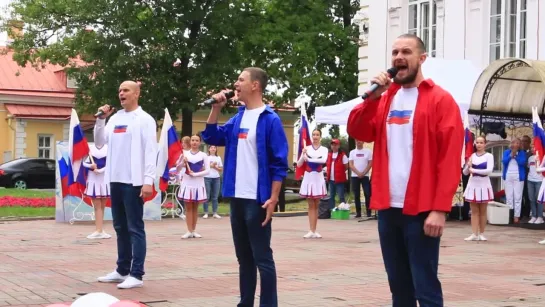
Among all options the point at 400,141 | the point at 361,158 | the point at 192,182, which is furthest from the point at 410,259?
the point at 361,158

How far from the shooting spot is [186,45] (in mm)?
38344

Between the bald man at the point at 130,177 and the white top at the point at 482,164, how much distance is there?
8445 millimetres

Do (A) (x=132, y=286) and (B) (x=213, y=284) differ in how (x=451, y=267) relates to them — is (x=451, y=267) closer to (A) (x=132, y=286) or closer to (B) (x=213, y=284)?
(B) (x=213, y=284)

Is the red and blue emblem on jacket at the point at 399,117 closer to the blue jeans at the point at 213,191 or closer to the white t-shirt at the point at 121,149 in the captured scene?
the white t-shirt at the point at 121,149

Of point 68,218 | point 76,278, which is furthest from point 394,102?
point 68,218

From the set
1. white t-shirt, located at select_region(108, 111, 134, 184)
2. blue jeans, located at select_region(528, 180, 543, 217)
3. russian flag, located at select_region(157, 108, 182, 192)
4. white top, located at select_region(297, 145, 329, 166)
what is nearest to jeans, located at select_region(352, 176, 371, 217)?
blue jeans, located at select_region(528, 180, 543, 217)

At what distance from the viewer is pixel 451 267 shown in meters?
12.1

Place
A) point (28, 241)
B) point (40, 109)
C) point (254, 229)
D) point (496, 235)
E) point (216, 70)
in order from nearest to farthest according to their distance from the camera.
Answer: point (254, 229), point (28, 241), point (496, 235), point (216, 70), point (40, 109)

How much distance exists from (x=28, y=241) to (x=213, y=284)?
20.7 ft

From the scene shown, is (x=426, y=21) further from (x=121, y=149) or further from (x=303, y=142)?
(x=121, y=149)

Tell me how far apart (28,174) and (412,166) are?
36.3 m

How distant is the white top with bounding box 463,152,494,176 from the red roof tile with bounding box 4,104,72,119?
37.3 metres

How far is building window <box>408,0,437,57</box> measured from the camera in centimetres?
2725

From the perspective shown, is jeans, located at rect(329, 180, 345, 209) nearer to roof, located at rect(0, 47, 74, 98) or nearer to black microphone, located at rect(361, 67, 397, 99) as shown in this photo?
black microphone, located at rect(361, 67, 397, 99)
